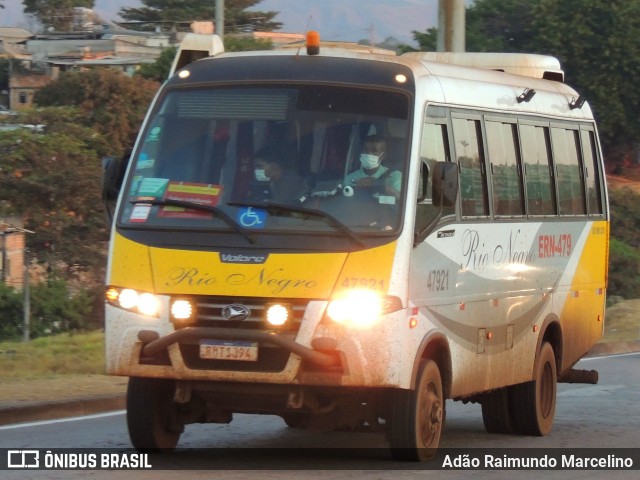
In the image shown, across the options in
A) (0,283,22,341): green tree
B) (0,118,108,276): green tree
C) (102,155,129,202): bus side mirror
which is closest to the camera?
(102,155,129,202): bus side mirror

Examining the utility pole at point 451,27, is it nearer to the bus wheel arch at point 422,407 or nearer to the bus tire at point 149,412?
the bus wheel arch at point 422,407

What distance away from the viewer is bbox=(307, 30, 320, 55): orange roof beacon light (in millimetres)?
9938

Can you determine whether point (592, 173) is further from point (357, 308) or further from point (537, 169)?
point (357, 308)

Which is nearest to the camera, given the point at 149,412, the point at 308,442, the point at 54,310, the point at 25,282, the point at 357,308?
the point at 357,308

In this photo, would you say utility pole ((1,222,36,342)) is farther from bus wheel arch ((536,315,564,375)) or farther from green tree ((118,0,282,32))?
green tree ((118,0,282,32))

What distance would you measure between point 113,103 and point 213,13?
150 feet

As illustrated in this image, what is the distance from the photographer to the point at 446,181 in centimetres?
942

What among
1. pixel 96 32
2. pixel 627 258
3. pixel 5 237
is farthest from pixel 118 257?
pixel 96 32

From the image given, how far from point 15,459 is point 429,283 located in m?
2.80

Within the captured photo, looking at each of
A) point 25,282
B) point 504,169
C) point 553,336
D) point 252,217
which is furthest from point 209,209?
point 25,282

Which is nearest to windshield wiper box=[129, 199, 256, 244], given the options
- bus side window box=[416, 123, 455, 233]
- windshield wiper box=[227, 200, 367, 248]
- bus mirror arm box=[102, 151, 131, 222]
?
windshield wiper box=[227, 200, 367, 248]

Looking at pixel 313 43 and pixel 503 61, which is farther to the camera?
pixel 503 61

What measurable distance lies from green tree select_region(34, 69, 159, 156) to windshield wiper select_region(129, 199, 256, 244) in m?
51.9

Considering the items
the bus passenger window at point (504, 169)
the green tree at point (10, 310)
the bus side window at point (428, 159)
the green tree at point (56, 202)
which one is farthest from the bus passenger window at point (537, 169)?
the green tree at point (56, 202)
